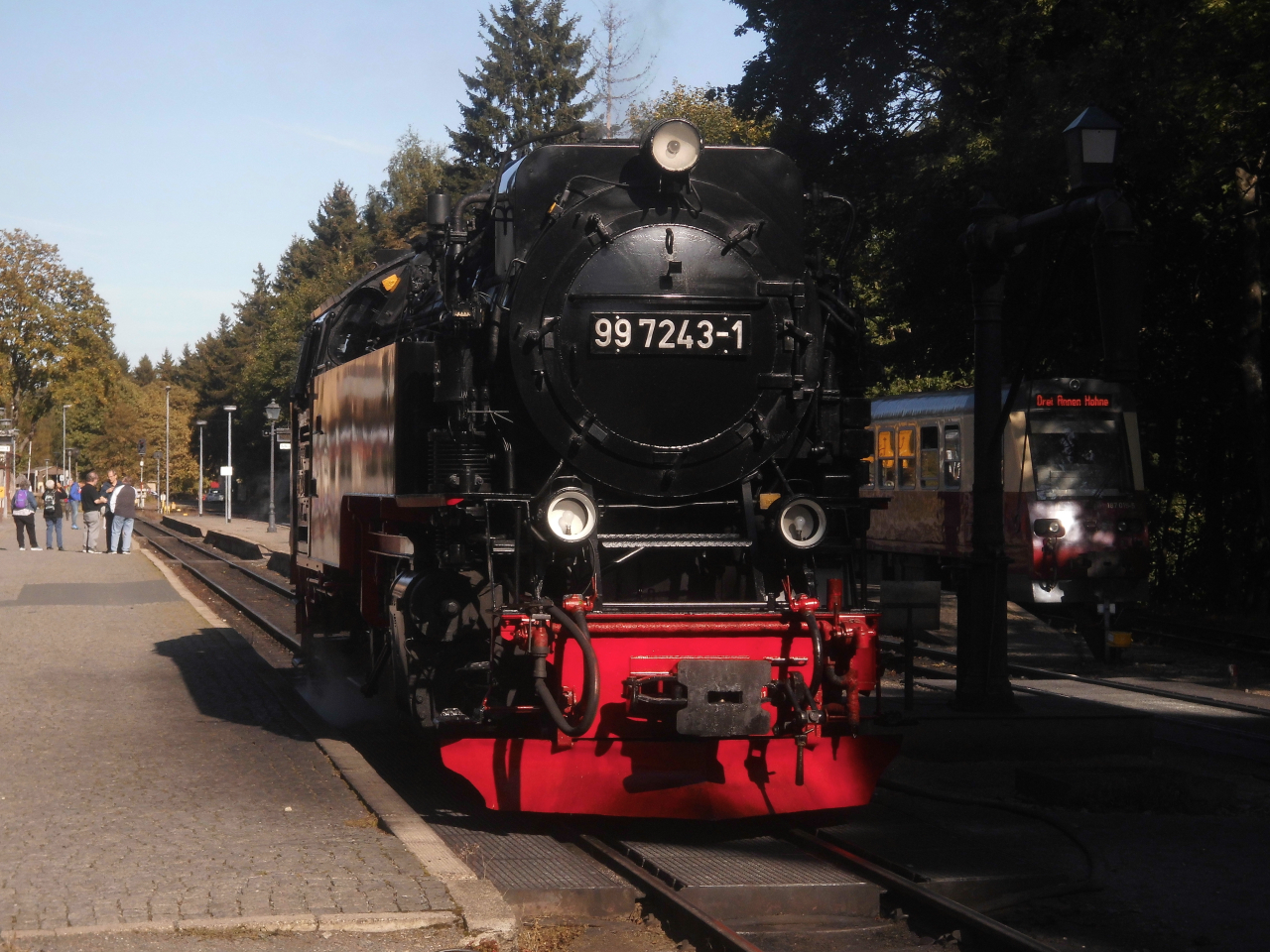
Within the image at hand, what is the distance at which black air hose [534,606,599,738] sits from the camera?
6523mm

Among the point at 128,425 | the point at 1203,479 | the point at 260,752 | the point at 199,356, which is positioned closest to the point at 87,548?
the point at 1203,479

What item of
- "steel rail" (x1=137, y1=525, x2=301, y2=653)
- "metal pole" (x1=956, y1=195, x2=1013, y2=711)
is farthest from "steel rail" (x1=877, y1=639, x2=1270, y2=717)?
"steel rail" (x1=137, y1=525, x2=301, y2=653)

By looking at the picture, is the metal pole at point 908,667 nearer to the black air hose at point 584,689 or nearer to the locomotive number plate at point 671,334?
the locomotive number plate at point 671,334

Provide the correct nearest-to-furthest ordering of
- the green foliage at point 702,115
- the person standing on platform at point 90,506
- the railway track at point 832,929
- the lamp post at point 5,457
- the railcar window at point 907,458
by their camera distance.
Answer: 1. the railway track at point 832,929
2. the railcar window at point 907,458
3. the person standing on platform at point 90,506
4. the green foliage at point 702,115
5. the lamp post at point 5,457

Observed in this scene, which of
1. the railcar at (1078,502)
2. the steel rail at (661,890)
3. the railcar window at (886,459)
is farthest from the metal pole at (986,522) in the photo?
the railcar window at (886,459)

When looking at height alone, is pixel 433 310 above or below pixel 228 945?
above

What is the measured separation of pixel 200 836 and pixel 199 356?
119075mm

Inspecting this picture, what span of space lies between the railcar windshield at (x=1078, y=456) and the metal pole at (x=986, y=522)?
7.57 meters

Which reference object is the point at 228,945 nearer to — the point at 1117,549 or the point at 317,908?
the point at 317,908

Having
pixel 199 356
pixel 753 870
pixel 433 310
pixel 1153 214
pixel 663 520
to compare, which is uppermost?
pixel 199 356

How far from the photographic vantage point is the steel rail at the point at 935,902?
512 cm

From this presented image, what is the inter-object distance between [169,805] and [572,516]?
99.3 inches

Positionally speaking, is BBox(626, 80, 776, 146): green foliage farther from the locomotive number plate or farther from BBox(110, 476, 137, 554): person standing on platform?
the locomotive number plate

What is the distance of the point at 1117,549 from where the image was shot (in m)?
16.9
